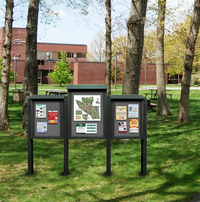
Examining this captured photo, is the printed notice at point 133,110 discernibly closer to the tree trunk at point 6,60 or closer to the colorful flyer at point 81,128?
the colorful flyer at point 81,128

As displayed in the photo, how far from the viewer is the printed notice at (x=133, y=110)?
270 inches

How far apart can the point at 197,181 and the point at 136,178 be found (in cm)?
112

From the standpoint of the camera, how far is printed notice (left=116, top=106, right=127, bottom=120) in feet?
22.6

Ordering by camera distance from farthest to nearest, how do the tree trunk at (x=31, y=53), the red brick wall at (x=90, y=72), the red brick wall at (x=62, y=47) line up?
the red brick wall at (x=62, y=47) < the red brick wall at (x=90, y=72) < the tree trunk at (x=31, y=53)

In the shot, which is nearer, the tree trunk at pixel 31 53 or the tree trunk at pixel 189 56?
the tree trunk at pixel 31 53

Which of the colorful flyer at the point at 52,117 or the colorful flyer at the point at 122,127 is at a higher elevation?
the colorful flyer at the point at 52,117

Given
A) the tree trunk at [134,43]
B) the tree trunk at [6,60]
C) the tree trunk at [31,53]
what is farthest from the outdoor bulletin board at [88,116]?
the tree trunk at [6,60]

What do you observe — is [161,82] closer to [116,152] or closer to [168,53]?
[116,152]

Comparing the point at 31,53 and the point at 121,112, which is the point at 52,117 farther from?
the point at 31,53

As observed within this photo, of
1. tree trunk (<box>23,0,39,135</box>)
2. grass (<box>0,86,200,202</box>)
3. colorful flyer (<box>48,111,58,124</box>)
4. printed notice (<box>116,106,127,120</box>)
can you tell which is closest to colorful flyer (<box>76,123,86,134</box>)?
colorful flyer (<box>48,111,58,124</box>)

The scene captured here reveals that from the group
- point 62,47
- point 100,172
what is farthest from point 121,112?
point 62,47

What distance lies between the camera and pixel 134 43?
32.8ft

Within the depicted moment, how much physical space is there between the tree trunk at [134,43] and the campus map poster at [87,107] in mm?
3497

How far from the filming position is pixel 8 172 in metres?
7.12
